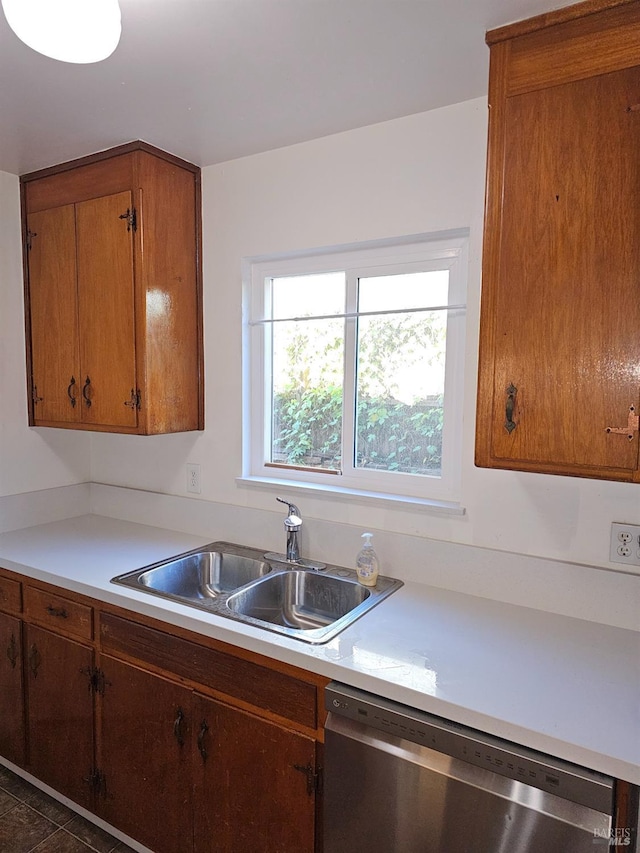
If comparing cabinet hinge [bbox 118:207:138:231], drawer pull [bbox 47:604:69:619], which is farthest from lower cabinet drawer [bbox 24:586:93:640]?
cabinet hinge [bbox 118:207:138:231]

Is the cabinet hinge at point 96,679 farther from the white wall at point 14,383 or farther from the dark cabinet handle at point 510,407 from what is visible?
the dark cabinet handle at point 510,407

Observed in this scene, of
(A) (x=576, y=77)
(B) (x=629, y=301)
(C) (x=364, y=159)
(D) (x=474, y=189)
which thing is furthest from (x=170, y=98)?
(B) (x=629, y=301)

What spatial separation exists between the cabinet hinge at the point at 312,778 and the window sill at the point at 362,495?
0.81 m

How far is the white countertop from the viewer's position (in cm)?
107

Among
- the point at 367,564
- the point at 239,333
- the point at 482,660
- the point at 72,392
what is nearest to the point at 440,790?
the point at 482,660

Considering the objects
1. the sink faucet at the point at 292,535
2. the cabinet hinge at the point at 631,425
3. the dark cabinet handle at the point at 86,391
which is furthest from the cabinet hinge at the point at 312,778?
the dark cabinet handle at the point at 86,391

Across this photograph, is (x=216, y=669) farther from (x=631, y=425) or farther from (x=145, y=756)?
(x=631, y=425)

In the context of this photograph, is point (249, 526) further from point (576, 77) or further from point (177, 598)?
point (576, 77)

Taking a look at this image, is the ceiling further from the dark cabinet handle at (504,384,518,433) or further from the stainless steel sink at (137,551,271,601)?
the stainless steel sink at (137,551,271,601)

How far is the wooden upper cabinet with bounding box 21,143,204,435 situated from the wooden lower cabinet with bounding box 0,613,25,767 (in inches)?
31.5

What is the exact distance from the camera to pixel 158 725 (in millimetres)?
1658

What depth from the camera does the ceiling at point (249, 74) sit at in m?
1.25

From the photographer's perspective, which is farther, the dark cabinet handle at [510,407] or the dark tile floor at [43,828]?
the dark tile floor at [43,828]

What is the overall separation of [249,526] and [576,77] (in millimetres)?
1712
